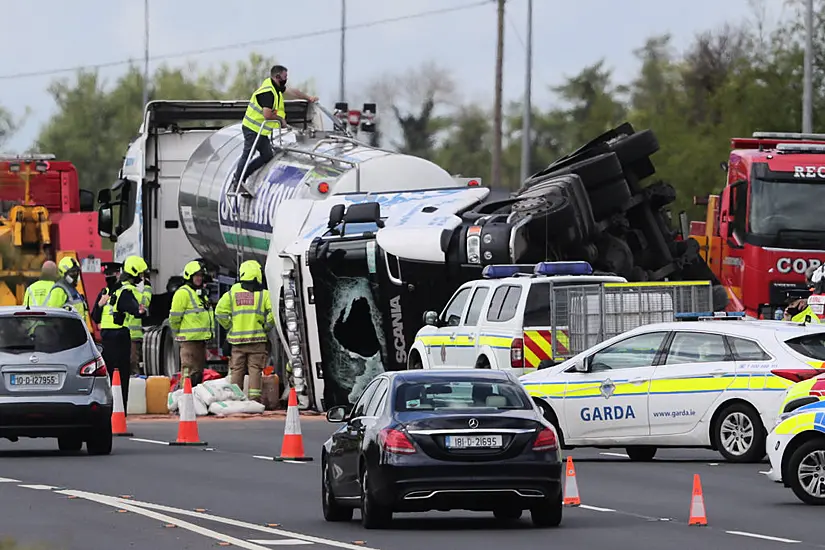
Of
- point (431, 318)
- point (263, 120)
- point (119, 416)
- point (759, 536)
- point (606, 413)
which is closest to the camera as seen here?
point (759, 536)

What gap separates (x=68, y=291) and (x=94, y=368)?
6076 mm

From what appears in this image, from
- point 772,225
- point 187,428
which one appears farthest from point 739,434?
point 772,225

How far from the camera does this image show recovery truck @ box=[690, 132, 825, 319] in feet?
97.0

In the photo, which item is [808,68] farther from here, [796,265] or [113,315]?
[113,315]

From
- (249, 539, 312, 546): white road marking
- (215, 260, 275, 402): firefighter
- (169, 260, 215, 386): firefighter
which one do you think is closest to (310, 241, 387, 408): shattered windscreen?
(215, 260, 275, 402): firefighter

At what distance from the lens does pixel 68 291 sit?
2619cm

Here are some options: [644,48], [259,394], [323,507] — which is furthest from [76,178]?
[644,48]

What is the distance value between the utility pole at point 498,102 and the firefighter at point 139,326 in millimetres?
20710

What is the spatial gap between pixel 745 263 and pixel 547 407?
1076 cm

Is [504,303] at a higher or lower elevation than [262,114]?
lower

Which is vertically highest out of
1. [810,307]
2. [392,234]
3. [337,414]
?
[392,234]

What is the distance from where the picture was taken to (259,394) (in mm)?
28938

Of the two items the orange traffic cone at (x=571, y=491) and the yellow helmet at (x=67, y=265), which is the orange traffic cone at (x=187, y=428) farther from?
the orange traffic cone at (x=571, y=491)

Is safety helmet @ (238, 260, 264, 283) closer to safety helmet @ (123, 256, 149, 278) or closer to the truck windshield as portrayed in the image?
safety helmet @ (123, 256, 149, 278)
